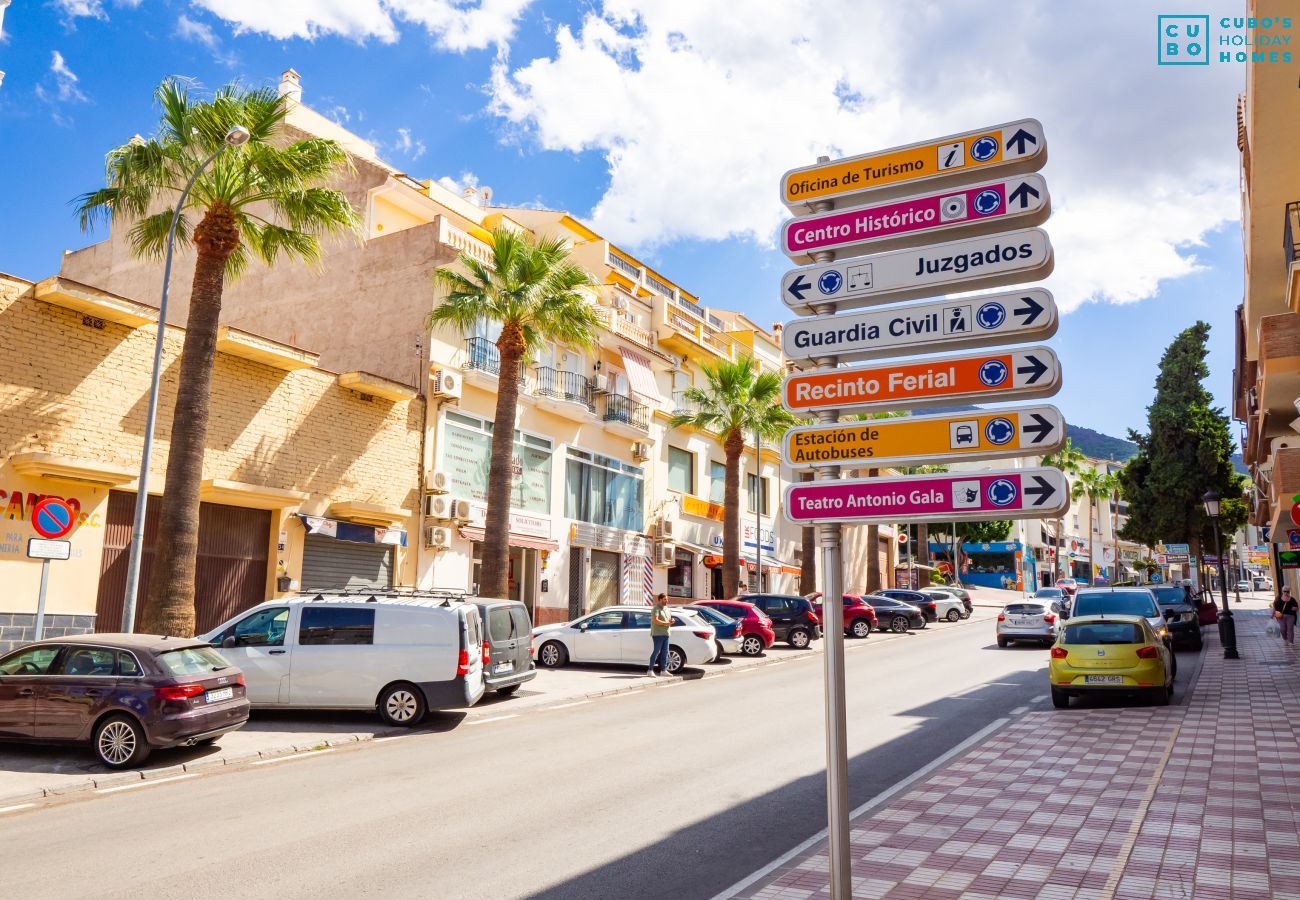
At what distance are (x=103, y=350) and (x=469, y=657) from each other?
36.2ft

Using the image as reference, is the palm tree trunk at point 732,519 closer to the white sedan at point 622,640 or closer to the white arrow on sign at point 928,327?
the white sedan at point 622,640

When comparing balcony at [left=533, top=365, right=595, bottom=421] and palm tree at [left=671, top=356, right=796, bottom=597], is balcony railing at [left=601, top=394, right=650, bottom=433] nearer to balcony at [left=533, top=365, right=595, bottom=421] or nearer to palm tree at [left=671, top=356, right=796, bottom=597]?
balcony at [left=533, top=365, right=595, bottom=421]

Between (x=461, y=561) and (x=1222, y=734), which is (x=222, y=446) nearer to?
(x=461, y=561)

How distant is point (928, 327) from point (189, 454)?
44.8 feet

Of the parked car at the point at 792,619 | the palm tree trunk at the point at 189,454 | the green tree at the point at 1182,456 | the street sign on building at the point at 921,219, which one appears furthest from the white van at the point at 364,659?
the green tree at the point at 1182,456

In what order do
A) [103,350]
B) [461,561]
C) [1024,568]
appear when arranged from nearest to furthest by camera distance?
[103,350] < [461,561] < [1024,568]

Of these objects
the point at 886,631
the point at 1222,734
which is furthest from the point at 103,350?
the point at 886,631

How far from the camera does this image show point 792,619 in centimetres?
2867

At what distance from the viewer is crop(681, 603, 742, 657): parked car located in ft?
79.2

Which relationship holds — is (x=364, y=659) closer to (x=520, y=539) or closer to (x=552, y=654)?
(x=552, y=654)

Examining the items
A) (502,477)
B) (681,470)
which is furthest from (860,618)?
(502,477)

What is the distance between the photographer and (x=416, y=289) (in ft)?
89.5

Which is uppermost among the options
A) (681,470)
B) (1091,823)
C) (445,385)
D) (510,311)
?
(510,311)

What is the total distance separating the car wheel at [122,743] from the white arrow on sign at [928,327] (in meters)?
9.43
